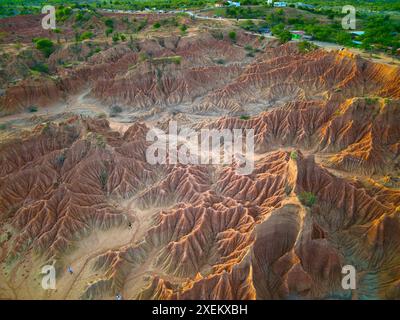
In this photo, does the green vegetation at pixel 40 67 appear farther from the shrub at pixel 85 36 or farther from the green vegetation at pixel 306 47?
the green vegetation at pixel 306 47

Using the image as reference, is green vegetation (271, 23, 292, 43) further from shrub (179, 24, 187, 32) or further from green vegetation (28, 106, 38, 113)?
green vegetation (28, 106, 38, 113)

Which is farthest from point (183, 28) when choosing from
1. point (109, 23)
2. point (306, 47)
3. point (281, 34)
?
point (306, 47)

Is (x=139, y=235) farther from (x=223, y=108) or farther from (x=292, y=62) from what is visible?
(x=292, y=62)

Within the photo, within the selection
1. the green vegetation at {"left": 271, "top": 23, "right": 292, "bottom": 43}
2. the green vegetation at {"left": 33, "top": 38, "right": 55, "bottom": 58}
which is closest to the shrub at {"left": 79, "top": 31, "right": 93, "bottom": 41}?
the green vegetation at {"left": 33, "top": 38, "right": 55, "bottom": 58}

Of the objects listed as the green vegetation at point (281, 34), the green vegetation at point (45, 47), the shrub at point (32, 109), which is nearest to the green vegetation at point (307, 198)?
the shrub at point (32, 109)

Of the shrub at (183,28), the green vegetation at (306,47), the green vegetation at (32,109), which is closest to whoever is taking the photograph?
the green vegetation at (32,109)

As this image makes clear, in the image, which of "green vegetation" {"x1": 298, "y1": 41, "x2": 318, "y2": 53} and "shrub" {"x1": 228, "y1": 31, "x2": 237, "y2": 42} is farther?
"shrub" {"x1": 228, "y1": 31, "x2": 237, "y2": 42}
